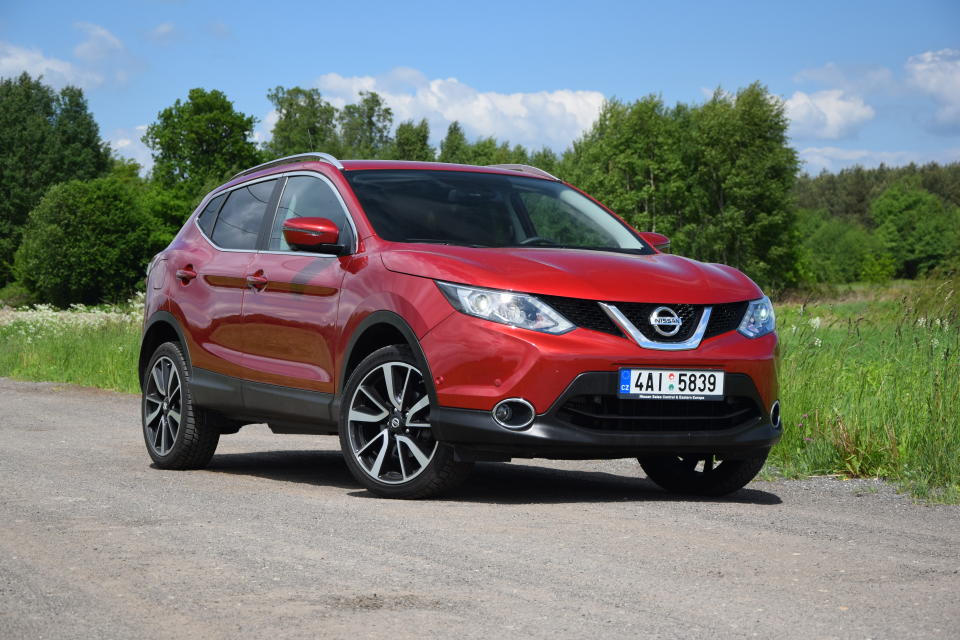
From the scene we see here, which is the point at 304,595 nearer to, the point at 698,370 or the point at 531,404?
the point at 531,404

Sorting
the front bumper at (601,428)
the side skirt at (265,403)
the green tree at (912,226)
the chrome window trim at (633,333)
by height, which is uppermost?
the green tree at (912,226)

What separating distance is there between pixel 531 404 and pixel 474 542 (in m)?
0.93

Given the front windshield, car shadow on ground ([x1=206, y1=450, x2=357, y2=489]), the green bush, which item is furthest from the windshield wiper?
the green bush

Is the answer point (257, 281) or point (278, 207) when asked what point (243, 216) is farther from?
point (257, 281)

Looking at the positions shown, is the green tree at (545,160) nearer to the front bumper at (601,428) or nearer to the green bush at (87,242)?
the green bush at (87,242)

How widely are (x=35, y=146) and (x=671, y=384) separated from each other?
93860 mm

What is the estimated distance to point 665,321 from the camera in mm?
6188

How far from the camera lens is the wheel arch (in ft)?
27.9

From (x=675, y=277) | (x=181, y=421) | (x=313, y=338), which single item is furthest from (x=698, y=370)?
(x=181, y=421)

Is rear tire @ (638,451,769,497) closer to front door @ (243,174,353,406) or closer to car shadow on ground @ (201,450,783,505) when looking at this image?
car shadow on ground @ (201,450,783,505)

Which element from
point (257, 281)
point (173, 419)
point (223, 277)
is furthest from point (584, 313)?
point (173, 419)

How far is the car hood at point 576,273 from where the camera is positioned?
20.1ft

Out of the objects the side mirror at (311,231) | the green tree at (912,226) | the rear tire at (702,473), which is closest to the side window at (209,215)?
the side mirror at (311,231)

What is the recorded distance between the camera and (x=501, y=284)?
6.09 meters
